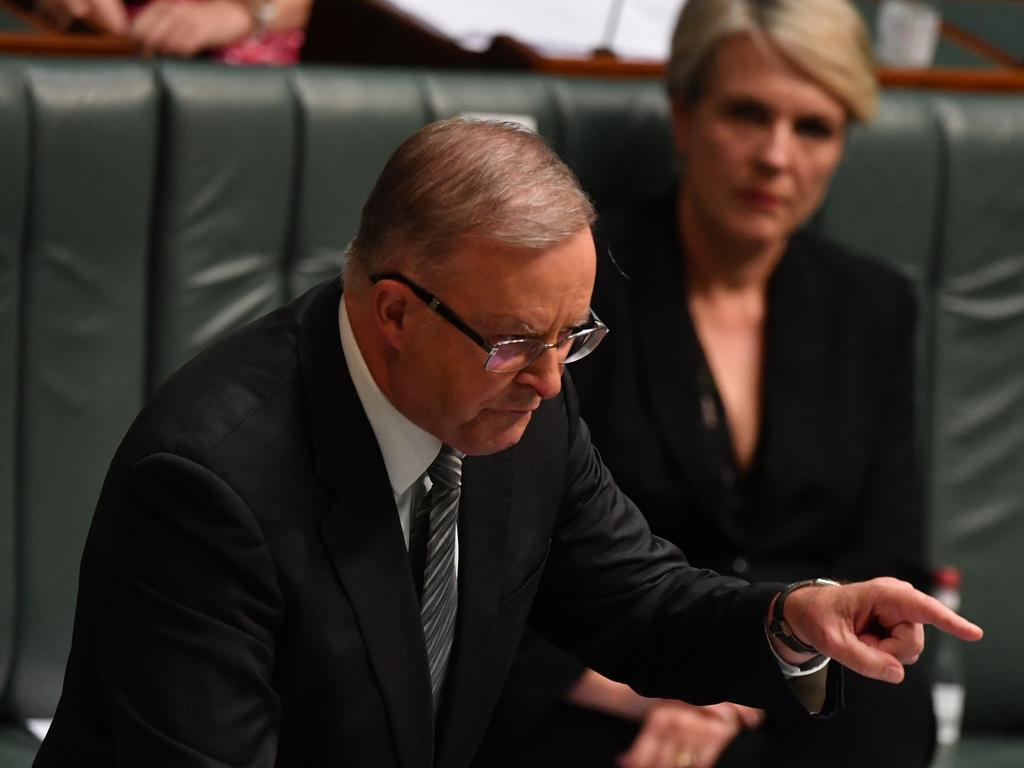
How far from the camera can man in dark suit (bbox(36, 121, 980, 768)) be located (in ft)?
4.58

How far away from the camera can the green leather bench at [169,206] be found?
2301 mm

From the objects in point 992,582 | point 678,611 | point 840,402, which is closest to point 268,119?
point 840,402

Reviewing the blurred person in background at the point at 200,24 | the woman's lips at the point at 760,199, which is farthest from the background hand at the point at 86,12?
the woman's lips at the point at 760,199

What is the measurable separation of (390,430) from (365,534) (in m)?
0.09

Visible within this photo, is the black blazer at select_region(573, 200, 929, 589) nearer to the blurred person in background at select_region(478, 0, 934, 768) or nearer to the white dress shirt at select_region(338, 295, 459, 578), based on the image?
the blurred person in background at select_region(478, 0, 934, 768)

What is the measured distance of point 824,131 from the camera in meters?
2.44

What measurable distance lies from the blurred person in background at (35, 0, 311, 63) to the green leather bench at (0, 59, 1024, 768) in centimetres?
13

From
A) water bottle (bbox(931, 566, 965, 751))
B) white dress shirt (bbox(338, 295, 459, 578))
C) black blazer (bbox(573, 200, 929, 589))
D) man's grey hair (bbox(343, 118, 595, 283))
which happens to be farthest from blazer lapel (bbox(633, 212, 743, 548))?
man's grey hair (bbox(343, 118, 595, 283))

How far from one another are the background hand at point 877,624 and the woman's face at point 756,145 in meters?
0.94

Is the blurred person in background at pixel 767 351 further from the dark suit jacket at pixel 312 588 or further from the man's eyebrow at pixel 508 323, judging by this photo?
the man's eyebrow at pixel 508 323

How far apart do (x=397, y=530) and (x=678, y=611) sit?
0.33 m

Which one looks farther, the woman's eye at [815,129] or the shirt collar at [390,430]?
the woman's eye at [815,129]

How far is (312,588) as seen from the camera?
4.82ft

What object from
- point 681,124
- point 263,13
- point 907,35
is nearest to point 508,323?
point 681,124
